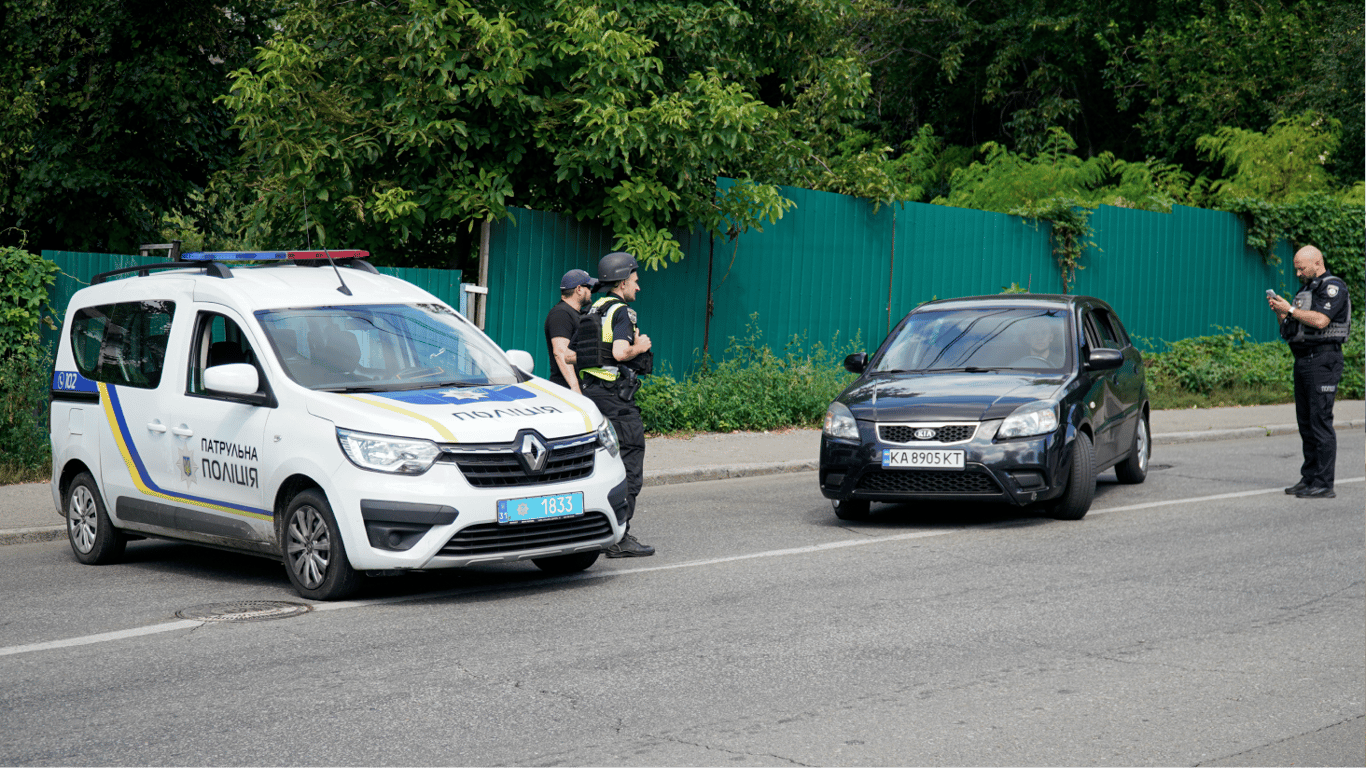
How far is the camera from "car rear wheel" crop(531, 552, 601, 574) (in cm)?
810

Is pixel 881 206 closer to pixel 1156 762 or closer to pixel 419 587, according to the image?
pixel 419 587

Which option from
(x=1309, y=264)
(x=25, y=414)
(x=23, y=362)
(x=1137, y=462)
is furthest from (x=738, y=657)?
(x=23, y=362)

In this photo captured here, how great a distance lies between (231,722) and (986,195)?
19.0m

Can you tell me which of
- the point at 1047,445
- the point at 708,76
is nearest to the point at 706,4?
the point at 708,76

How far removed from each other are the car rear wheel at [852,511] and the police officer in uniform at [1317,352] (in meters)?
3.90

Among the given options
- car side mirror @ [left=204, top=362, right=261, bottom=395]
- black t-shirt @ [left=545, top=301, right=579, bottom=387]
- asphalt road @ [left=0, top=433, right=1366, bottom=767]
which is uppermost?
black t-shirt @ [left=545, top=301, right=579, bottom=387]

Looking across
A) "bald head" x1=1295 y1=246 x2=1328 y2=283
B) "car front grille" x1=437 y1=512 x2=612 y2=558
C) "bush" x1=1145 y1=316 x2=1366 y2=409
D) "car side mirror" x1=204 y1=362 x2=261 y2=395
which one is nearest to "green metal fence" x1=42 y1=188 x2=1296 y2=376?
"bush" x1=1145 y1=316 x2=1366 y2=409

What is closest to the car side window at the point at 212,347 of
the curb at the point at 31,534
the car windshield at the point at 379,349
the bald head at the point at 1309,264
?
the car windshield at the point at 379,349

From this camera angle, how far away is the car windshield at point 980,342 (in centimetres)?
1060

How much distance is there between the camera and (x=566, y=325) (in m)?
9.28

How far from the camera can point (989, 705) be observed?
5.30m

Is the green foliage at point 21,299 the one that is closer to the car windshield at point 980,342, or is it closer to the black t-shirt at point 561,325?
the black t-shirt at point 561,325

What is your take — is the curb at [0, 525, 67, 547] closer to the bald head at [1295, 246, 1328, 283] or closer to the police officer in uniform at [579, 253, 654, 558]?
the police officer in uniform at [579, 253, 654, 558]

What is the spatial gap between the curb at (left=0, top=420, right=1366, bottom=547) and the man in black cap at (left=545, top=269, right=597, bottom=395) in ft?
8.72
